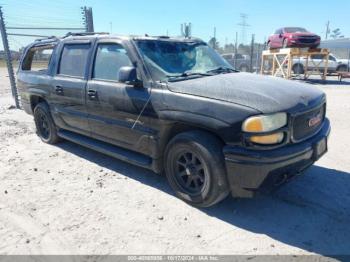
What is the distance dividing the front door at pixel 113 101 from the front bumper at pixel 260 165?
4.03ft

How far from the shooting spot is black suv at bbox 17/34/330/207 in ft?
9.64

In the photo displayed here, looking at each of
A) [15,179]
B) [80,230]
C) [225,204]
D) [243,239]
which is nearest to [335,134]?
[225,204]

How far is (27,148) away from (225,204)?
12.8ft

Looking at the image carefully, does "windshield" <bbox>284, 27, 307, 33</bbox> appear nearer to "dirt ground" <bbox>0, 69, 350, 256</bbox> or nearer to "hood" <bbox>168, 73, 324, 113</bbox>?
"dirt ground" <bbox>0, 69, 350, 256</bbox>

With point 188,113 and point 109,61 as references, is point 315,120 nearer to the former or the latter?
point 188,113

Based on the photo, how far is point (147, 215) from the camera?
3.38 m

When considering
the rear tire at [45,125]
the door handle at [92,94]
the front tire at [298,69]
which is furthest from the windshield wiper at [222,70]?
the front tire at [298,69]

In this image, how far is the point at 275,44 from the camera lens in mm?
18141

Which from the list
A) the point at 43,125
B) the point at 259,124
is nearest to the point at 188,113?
the point at 259,124

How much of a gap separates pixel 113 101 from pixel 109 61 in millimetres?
591

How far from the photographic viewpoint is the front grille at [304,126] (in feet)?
10.2

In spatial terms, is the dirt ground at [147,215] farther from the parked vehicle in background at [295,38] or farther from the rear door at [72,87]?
the parked vehicle in background at [295,38]

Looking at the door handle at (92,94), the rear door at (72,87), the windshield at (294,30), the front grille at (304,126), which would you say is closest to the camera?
the front grille at (304,126)

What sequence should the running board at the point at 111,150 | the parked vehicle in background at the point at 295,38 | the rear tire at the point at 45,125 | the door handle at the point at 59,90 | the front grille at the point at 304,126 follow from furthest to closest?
the parked vehicle in background at the point at 295,38, the rear tire at the point at 45,125, the door handle at the point at 59,90, the running board at the point at 111,150, the front grille at the point at 304,126
